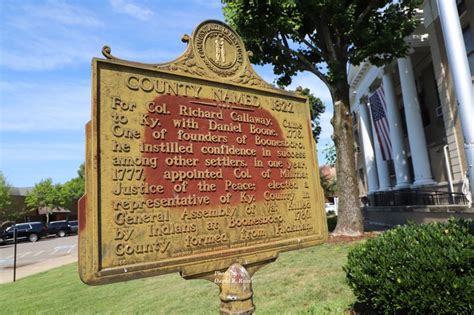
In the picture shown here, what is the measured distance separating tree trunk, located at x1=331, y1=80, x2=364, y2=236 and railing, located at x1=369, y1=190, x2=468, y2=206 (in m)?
4.12

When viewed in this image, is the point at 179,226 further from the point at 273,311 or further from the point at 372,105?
the point at 372,105

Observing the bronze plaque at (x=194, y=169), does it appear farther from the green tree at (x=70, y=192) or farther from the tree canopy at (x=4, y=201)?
the green tree at (x=70, y=192)

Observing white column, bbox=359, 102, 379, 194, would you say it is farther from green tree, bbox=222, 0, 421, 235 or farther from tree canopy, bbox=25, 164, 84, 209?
tree canopy, bbox=25, 164, 84, 209

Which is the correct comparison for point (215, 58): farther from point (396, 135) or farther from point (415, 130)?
point (396, 135)

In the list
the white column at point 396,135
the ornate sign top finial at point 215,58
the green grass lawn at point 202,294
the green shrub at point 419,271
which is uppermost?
the white column at point 396,135

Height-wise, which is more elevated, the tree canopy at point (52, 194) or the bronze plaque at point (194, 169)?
the tree canopy at point (52, 194)

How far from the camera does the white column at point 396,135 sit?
20.7m

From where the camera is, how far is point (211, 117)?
3709 millimetres

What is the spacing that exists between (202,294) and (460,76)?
5920 mm

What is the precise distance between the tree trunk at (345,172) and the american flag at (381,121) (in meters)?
7.63

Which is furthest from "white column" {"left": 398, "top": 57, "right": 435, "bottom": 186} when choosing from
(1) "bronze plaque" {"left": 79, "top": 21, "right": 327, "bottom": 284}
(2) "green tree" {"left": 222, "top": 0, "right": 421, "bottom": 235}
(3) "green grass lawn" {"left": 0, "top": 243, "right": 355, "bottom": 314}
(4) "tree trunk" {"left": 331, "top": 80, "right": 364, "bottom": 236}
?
(1) "bronze plaque" {"left": 79, "top": 21, "right": 327, "bottom": 284}

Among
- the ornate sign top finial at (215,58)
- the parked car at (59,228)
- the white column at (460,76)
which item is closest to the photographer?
the ornate sign top finial at (215,58)

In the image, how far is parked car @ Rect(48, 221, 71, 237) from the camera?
135 feet

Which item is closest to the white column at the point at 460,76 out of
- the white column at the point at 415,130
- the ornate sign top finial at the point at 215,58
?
the ornate sign top finial at the point at 215,58
